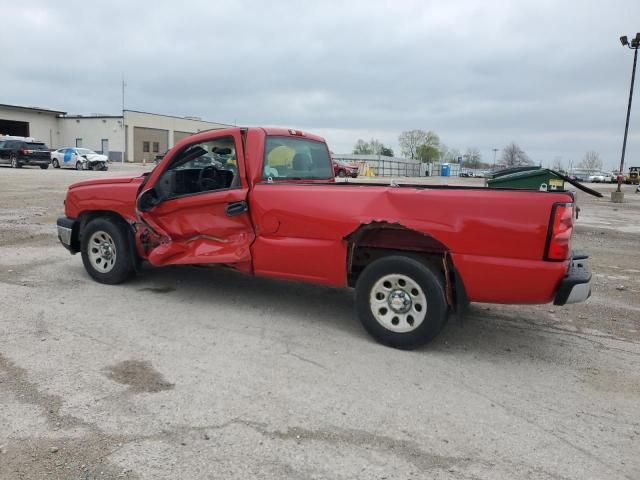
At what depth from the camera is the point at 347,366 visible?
414cm

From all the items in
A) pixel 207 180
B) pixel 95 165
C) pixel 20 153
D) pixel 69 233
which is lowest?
pixel 69 233

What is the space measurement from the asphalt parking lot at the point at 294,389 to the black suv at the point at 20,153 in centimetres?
3027

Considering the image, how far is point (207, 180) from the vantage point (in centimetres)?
594

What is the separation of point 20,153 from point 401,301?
34.1m

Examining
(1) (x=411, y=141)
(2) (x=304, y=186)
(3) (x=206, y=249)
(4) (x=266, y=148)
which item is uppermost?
(1) (x=411, y=141)

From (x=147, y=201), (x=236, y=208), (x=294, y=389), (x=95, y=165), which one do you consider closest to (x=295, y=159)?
(x=236, y=208)

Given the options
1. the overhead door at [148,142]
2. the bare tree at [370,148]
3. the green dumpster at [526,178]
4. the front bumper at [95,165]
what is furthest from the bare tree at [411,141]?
the green dumpster at [526,178]

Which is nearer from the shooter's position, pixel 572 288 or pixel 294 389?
pixel 294 389

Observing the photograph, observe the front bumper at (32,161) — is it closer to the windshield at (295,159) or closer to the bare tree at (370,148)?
the windshield at (295,159)

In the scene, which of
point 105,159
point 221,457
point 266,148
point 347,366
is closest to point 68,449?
point 221,457

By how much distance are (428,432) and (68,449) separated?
6.90 feet

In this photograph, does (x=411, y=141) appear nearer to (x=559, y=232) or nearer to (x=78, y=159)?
(x=78, y=159)

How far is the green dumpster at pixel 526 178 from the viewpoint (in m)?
11.5

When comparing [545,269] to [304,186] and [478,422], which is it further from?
[304,186]
